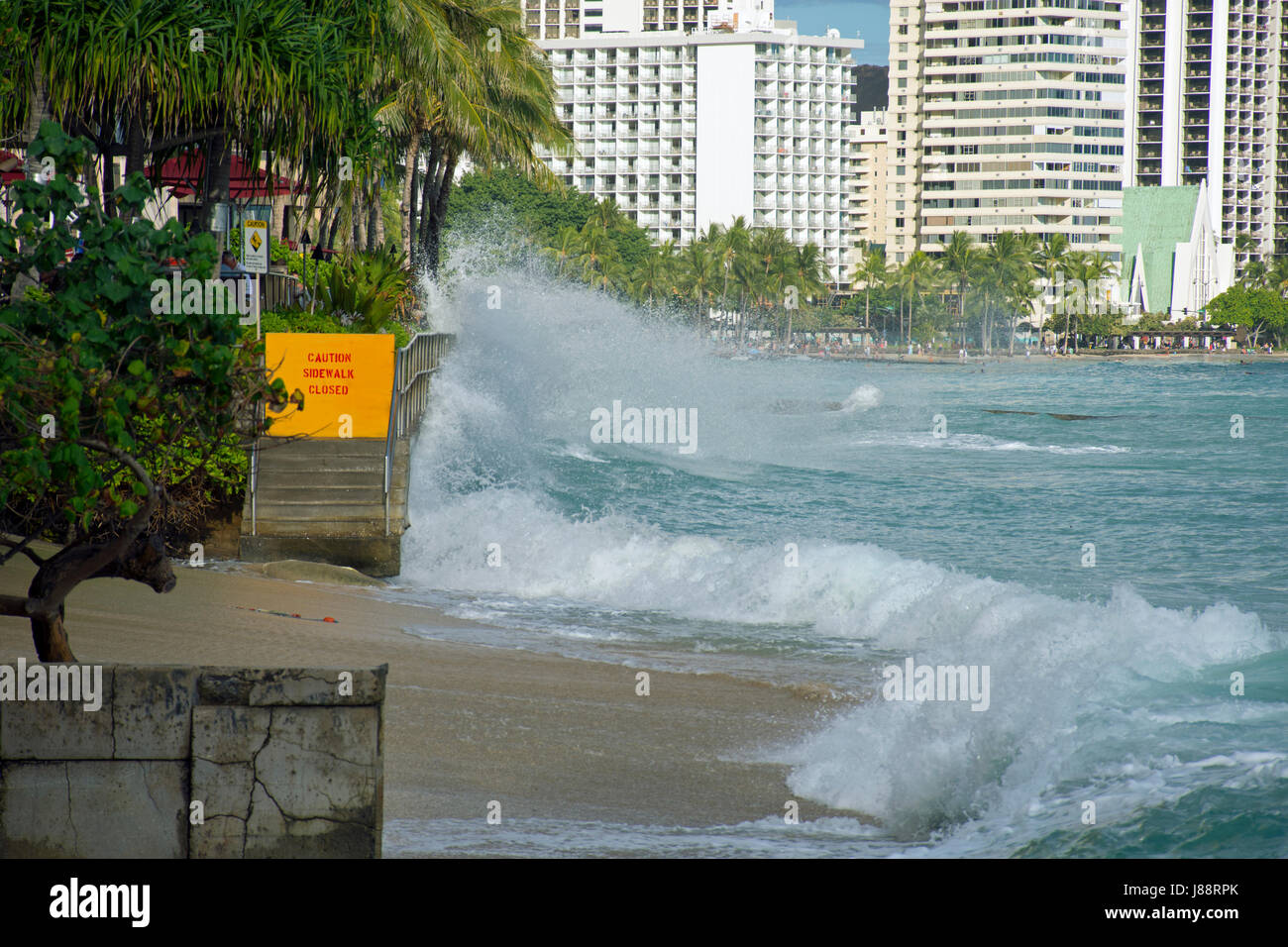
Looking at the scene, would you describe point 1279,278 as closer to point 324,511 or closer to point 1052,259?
point 1052,259

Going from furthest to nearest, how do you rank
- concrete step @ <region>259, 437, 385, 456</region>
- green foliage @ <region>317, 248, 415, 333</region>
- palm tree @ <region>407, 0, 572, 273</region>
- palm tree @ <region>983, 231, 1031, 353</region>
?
1. palm tree @ <region>983, 231, 1031, 353</region>
2. palm tree @ <region>407, 0, 572, 273</region>
3. green foliage @ <region>317, 248, 415, 333</region>
4. concrete step @ <region>259, 437, 385, 456</region>

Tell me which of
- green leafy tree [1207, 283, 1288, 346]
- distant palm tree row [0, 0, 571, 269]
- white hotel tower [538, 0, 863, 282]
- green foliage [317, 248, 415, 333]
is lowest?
green foliage [317, 248, 415, 333]

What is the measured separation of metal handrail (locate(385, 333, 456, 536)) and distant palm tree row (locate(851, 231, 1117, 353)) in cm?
13064

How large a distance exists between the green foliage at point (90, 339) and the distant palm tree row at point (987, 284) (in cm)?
14997

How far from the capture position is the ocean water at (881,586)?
739cm

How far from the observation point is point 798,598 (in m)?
14.5

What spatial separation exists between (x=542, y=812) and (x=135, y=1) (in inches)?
409

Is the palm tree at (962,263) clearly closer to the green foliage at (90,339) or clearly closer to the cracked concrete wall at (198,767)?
the cracked concrete wall at (198,767)

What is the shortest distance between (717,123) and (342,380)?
543 feet

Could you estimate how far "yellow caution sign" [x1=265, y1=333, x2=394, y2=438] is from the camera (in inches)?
637

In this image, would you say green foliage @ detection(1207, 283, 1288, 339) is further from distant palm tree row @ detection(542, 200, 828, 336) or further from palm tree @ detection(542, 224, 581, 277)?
palm tree @ detection(542, 224, 581, 277)

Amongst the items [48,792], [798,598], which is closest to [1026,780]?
[48,792]

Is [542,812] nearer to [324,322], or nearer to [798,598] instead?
[798,598]

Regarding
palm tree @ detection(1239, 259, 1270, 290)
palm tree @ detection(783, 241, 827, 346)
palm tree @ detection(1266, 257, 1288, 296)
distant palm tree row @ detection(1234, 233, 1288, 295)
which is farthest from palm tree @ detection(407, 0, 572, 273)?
palm tree @ detection(1266, 257, 1288, 296)
